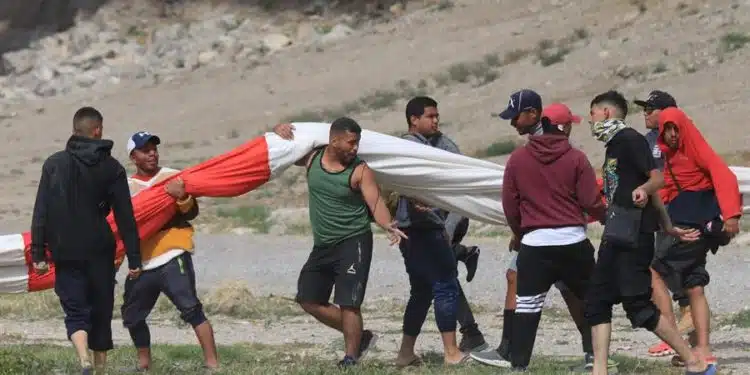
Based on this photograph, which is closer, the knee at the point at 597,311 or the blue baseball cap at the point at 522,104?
the knee at the point at 597,311

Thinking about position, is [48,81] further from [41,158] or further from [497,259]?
[497,259]

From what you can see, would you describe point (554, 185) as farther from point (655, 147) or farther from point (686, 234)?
point (655, 147)

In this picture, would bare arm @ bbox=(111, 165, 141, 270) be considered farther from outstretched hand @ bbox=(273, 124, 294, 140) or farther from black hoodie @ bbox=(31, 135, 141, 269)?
outstretched hand @ bbox=(273, 124, 294, 140)

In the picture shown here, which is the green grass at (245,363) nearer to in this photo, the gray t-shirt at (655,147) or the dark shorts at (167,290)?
the dark shorts at (167,290)

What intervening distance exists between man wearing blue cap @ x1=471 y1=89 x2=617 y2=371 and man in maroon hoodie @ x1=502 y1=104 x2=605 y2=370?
22 cm

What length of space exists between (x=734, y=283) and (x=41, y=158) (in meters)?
22.0

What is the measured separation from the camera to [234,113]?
1400 inches

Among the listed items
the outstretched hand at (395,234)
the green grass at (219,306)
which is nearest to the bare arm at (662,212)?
the outstretched hand at (395,234)

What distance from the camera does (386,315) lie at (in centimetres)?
1252

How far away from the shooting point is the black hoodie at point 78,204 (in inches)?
299

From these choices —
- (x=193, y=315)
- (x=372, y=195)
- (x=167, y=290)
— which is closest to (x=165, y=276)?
(x=167, y=290)

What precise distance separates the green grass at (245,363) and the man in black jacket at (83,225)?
1.31 ft

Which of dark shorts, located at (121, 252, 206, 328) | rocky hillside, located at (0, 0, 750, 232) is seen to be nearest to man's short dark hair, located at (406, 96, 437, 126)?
dark shorts, located at (121, 252, 206, 328)

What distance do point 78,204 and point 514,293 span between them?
2.56 m
